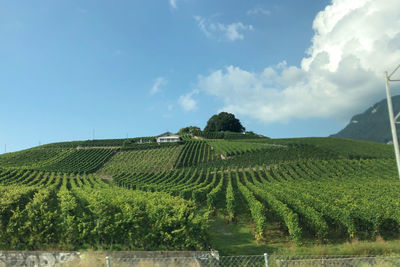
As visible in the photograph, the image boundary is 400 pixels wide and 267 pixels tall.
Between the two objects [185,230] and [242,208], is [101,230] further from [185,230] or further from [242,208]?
[242,208]

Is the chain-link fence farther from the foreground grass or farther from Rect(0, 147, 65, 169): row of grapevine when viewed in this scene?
Rect(0, 147, 65, 169): row of grapevine

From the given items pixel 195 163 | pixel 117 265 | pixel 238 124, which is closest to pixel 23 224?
pixel 117 265

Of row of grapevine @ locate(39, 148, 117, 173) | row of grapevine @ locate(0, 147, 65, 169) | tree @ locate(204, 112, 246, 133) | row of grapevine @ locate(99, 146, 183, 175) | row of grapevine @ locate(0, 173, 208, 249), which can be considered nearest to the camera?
Result: row of grapevine @ locate(0, 173, 208, 249)

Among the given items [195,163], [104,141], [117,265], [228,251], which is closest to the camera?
[117,265]

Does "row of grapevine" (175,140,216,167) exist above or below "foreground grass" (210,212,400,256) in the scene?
above

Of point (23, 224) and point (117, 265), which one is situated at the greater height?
point (23, 224)

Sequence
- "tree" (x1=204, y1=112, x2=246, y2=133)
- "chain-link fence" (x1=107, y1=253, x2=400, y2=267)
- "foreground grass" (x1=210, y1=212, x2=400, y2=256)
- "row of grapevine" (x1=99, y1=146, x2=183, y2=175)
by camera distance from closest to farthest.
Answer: "chain-link fence" (x1=107, y1=253, x2=400, y2=267) < "foreground grass" (x1=210, y1=212, x2=400, y2=256) < "row of grapevine" (x1=99, y1=146, x2=183, y2=175) < "tree" (x1=204, y1=112, x2=246, y2=133)

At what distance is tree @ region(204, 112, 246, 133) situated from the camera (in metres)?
118

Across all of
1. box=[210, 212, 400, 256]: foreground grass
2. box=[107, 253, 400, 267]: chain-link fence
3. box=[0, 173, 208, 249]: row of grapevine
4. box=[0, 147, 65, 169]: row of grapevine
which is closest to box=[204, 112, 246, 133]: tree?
box=[0, 147, 65, 169]: row of grapevine

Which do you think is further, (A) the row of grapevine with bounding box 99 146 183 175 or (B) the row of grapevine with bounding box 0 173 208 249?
(A) the row of grapevine with bounding box 99 146 183 175

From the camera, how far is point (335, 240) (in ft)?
48.5

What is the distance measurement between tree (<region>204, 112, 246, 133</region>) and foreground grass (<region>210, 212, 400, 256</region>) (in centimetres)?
9950

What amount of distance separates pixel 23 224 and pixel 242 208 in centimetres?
1667

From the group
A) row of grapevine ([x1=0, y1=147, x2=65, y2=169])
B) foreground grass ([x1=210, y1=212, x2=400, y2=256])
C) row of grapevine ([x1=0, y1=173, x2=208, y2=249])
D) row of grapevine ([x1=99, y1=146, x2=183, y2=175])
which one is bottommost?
foreground grass ([x1=210, y1=212, x2=400, y2=256])
